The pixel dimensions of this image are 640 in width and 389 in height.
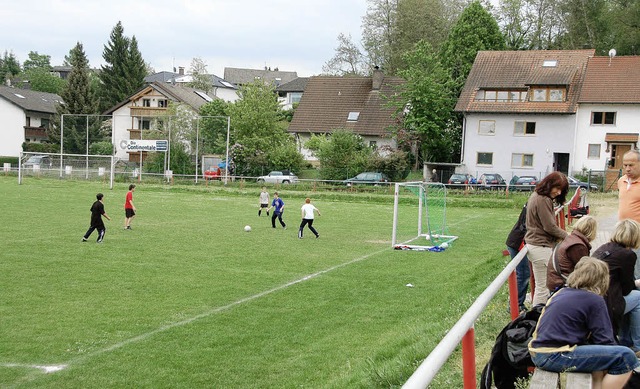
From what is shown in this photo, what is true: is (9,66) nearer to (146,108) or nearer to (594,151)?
(146,108)

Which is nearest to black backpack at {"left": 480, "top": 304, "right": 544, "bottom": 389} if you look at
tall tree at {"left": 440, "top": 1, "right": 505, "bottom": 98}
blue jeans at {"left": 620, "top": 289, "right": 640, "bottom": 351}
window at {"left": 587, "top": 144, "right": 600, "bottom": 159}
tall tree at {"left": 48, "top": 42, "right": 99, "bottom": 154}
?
blue jeans at {"left": 620, "top": 289, "right": 640, "bottom": 351}

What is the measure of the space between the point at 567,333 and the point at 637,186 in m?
4.39

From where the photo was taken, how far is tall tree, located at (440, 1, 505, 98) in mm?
58219

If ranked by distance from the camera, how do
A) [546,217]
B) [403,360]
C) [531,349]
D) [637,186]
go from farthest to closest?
[637,186] < [546,217] < [403,360] < [531,349]

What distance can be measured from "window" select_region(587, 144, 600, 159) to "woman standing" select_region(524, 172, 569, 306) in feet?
143

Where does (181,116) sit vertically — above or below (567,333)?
above

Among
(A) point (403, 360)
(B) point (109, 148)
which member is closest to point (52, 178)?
(B) point (109, 148)

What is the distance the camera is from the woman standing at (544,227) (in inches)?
318

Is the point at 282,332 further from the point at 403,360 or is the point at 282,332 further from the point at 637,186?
the point at 637,186

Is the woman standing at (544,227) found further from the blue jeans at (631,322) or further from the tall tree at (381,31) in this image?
the tall tree at (381,31)

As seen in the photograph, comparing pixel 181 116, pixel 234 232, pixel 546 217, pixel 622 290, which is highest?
pixel 181 116

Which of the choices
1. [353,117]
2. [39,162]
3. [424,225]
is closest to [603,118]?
[353,117]

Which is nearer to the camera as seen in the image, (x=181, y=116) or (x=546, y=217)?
(x=546, y=217)

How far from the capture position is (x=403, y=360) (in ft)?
23.9
